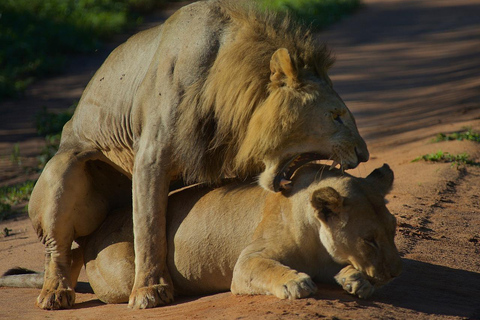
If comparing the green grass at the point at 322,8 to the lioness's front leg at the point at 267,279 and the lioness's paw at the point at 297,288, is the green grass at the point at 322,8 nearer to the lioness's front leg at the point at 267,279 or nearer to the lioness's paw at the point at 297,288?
the lioness's front leg at the point at 267,279

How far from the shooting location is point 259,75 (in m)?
4.75

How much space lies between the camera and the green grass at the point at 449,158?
26.7 ft

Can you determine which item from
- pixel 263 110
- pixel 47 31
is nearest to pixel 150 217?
pixel 263 110

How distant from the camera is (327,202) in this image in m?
4.23

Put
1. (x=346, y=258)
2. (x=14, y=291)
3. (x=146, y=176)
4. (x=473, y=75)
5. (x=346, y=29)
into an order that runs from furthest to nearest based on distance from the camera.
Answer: (x=346, y=29)
(x=473, y=75)
(x=14, y=291)
(x=146, y=176)
(x=346, y=258)

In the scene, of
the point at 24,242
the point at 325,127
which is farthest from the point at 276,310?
the point at 24,242

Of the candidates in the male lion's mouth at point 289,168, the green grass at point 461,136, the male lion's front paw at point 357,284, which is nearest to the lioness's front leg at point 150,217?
the male lion's mouth at point 289,168

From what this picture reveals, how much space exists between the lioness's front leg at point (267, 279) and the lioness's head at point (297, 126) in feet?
1.62

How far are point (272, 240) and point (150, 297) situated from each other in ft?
3.18

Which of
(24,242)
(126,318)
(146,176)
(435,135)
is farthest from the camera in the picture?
(435,135)

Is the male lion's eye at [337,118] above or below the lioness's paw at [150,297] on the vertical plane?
above

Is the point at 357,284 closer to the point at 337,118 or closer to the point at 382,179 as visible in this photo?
the point at 382,179

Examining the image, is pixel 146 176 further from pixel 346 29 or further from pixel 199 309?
pixel 346 29

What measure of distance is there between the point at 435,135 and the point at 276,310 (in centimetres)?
657
